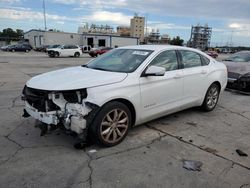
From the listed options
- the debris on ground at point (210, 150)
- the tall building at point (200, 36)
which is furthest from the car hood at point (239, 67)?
the tall building at point (200, 36)

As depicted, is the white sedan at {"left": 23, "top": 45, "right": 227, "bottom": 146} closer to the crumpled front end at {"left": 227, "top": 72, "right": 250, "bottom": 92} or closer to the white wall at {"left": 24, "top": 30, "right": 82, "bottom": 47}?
the crumpled front end at {"left": 227, "top": 72, "right": 250, "bottom": 92}

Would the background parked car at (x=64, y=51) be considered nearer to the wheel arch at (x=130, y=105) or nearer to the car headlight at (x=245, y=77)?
the car headlight at (x=245, y=77)

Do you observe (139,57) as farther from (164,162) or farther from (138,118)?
(164,162)

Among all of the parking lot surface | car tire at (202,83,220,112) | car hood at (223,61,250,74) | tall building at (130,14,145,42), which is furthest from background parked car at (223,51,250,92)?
tall building at (130,14,145,42)

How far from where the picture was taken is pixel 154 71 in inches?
168

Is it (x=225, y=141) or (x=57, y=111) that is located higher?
(x=57, y=111)

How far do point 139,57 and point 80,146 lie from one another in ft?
6.23

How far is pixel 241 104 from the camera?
7.27m

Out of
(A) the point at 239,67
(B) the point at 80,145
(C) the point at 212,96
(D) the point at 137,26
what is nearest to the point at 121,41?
(D) the point at 137,26

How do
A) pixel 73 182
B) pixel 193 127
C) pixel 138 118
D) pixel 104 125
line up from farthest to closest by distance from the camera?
pixel 193 127 < pixel 138 118 < pixel 104 125 < pixel 73 182

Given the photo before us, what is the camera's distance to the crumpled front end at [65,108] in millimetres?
3668

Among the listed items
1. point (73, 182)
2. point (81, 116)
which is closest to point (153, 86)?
point (81, 116)

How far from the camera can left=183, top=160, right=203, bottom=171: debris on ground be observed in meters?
3.53

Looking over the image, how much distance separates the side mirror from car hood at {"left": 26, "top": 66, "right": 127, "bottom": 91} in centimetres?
40
